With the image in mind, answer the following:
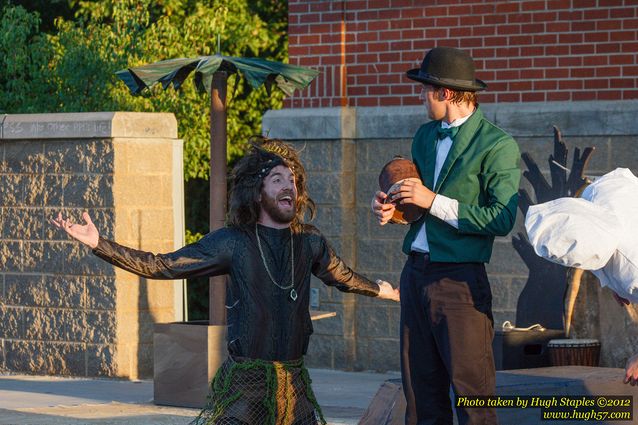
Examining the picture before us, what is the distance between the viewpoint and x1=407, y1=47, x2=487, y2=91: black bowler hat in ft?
22.0

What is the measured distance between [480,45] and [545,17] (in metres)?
0.61

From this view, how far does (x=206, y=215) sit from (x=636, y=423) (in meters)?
13.5

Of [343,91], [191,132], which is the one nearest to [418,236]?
[343,91]

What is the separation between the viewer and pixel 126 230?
12.1 metres

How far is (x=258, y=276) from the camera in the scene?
6.34 metres

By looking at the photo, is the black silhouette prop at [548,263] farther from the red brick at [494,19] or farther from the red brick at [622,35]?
the red brick at [494,19]

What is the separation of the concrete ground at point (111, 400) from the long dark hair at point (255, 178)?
3.35m

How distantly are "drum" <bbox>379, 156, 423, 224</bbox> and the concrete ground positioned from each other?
126 inches

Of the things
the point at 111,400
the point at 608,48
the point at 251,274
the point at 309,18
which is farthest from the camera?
the point at 309,18

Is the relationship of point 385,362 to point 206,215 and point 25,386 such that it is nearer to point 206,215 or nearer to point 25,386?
point 25,386

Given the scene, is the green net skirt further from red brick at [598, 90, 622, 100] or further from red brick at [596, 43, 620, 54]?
red brick at [596, 43, 620, 54]

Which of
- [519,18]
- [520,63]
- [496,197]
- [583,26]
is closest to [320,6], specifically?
[519,18]

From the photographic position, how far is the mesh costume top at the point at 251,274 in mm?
6289

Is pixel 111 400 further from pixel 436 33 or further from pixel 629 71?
pixel 629 71
